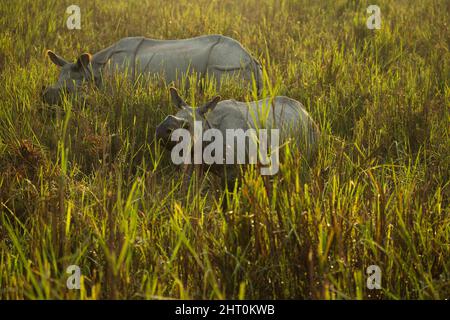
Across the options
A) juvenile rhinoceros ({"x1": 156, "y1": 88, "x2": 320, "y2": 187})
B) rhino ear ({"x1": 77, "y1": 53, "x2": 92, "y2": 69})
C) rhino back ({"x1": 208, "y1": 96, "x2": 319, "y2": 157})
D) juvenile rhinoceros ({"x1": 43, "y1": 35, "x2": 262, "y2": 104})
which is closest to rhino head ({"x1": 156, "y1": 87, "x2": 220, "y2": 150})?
juvenile rhinoceros ({"x1": 156, "y1": 88, "x2": 320, "y2": 187})

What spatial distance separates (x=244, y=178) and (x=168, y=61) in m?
3.40

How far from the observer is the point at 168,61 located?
556cm

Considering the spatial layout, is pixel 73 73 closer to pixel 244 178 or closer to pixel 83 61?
pixel 83 61

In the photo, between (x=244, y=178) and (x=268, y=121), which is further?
(x=268, y=121)

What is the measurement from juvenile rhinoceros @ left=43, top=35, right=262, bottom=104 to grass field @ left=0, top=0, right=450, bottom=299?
277 mm

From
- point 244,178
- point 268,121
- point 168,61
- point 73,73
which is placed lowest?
point 244,178

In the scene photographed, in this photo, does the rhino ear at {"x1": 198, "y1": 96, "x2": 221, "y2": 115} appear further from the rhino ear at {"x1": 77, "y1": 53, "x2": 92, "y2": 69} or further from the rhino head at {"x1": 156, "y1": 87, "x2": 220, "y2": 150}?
the rhino ear at {"x1": 77, "y1": 53, "x2": 92, "y2": 69}

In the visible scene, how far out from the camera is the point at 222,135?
3639mm

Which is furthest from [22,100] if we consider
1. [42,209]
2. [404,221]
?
[404,221]

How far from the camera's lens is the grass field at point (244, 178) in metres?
2.12

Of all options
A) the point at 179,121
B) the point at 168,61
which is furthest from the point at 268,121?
the point at 168,61

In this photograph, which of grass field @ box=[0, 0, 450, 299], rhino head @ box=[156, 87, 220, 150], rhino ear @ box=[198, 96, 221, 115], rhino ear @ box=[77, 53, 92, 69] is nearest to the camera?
grass field @ box=[0, 0, 450, 299]

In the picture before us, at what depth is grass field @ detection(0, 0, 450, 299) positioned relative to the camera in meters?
2.12

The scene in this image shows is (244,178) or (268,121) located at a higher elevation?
(268,121)
